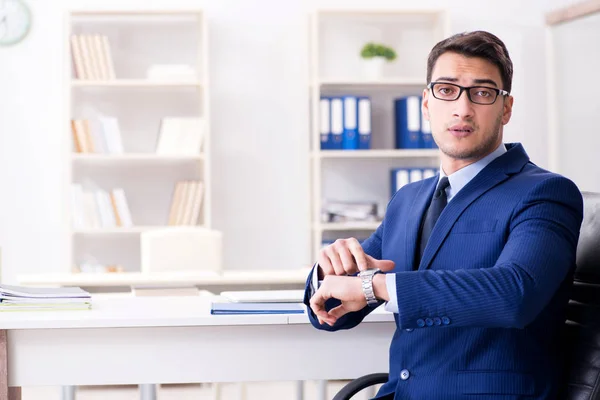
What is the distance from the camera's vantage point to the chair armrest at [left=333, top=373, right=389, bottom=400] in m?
1.79

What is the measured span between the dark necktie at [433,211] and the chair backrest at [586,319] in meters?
0.29

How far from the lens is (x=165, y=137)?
520 centimetres

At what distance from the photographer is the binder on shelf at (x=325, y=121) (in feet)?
Result: 17.0

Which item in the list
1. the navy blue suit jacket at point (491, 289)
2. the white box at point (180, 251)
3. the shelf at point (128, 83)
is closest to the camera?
the navy blue suit jacket at point (491, 289)

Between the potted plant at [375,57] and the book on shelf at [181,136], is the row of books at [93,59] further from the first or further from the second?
the potted plant at [375,57]

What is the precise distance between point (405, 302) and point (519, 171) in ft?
1.31

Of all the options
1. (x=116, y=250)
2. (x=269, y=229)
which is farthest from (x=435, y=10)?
(x=116, y=250)

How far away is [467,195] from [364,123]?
11.9ft

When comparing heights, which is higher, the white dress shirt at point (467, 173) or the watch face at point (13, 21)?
the watch face at point (13, 21)

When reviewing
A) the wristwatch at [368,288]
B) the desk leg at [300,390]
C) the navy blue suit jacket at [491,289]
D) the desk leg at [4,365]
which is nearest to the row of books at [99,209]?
the desk leg at [300,390]

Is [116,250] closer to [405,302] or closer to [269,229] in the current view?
[269,229]

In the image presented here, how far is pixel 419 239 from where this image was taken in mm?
1762

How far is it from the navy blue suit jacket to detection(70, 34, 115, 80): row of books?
3.72 m

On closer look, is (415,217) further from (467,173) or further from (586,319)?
(586,319)
